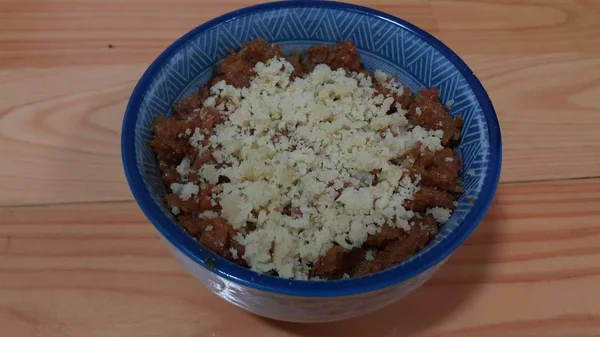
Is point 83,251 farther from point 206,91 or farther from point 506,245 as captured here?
point 506,245

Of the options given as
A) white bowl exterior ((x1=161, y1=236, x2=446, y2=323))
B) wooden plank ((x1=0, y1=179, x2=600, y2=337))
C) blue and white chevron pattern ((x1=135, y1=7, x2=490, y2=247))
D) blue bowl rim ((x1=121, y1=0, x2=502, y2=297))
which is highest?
blue and white chevron pattern ((x1=135, y1=7, x2=490, y2=247))

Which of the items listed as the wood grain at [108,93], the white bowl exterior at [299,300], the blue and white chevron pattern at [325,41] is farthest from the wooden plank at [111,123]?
the white bowl exterior at [299,300]

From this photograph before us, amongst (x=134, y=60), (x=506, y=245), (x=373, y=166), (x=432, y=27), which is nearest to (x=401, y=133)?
(x=373, y=166)

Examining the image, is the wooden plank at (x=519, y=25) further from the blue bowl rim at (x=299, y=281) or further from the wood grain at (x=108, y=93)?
the blue bowl rim at (x=299, y=281)

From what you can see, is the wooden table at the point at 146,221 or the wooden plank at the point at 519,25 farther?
the wooden plank at the point at 519,25

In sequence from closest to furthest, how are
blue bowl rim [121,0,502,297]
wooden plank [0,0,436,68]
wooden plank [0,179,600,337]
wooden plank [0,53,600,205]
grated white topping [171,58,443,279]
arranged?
blue bowl rim [121,0,502,297], grated white topping [171,58,443,279], wooden plank [0,179,600,337], wooden plank [0,53,600,205], wooden plank [0,0,436,68]

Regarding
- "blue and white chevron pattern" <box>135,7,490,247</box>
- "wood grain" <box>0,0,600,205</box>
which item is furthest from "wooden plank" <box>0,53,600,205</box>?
"blue and white chevron pattern" <box>135,7,490,247</box>

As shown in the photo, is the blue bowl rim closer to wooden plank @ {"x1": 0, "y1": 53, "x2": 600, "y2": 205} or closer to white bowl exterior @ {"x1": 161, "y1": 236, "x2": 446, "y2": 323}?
white bowl exterior @ {"x1": 161, "y1": 236, "x2": 446, "y2": 323}

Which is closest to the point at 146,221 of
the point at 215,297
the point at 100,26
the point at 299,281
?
the point at 215,297
